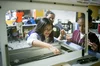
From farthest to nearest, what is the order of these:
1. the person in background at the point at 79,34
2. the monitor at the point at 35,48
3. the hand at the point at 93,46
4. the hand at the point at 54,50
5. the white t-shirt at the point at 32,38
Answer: the hand at the point at 93,46 < the person in background at the point at 79,34 < the hand at the point at 54,50 < the white t-shirt at the point at 32,38 < the monitor at the point at 35,48

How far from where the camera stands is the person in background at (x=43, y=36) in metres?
1.50

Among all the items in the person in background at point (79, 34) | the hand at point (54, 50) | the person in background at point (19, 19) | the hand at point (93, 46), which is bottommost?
the hand at point (93, 46)

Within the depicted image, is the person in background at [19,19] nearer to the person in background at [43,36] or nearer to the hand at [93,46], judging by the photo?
the person in background at [43,36]

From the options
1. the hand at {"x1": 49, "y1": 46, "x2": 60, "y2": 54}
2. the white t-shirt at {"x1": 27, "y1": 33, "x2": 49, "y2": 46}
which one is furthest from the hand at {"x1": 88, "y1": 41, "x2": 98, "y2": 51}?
the white t-shirt at {"x1": 27, "y1": 33, "x2": 49, "y2": 46}

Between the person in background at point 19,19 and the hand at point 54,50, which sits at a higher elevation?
the person in background at point 19,19

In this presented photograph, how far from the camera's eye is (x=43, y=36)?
158 cm

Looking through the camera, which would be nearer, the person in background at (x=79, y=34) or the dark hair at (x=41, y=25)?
the dark hair at (x=41, y=25)

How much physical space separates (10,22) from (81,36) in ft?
4.37

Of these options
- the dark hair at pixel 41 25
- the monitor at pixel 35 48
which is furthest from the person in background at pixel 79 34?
the dark hair at pixel 41 25

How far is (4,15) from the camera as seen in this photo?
123cm

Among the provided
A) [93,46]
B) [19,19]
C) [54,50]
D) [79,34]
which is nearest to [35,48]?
[54,50]

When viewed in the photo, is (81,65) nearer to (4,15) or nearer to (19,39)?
(19,39)

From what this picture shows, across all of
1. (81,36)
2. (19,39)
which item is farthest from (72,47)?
(19,39)

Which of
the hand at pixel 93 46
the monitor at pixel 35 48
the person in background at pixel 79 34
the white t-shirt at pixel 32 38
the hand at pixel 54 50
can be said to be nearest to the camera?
the monitor at pixel 35 48
